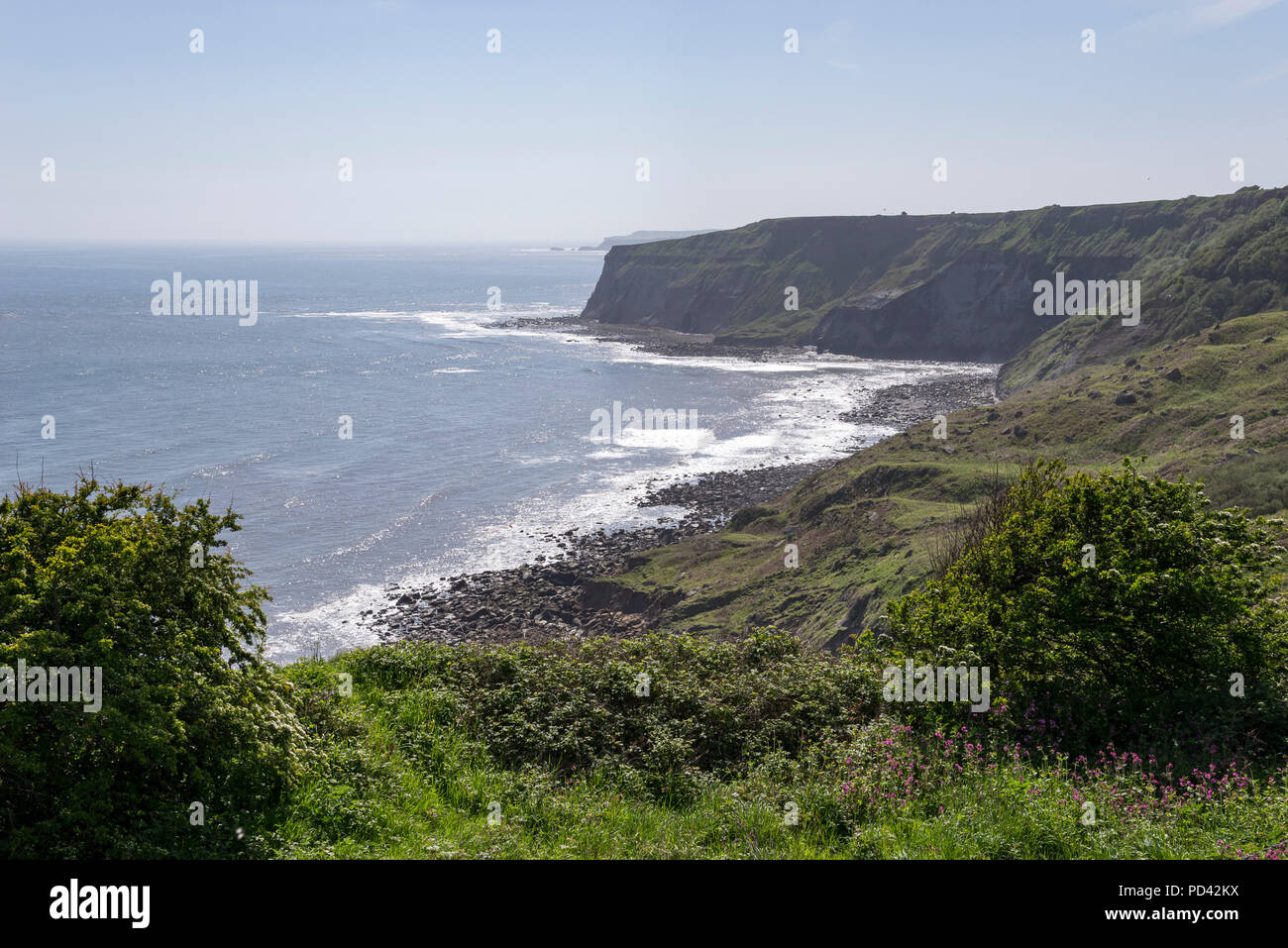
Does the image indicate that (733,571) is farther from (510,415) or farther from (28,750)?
(510,415)

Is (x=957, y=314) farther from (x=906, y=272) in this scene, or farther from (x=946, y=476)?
(x=946, y=476)

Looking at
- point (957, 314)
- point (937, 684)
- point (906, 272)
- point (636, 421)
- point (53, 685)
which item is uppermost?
point (906, 272)

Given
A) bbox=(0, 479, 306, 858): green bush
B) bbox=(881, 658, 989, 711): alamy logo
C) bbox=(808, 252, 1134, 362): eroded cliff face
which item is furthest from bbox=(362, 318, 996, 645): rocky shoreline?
bbox=(808, 252, 1134, 362): eroded cliff face

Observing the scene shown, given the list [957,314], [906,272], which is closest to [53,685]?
[957,314]
